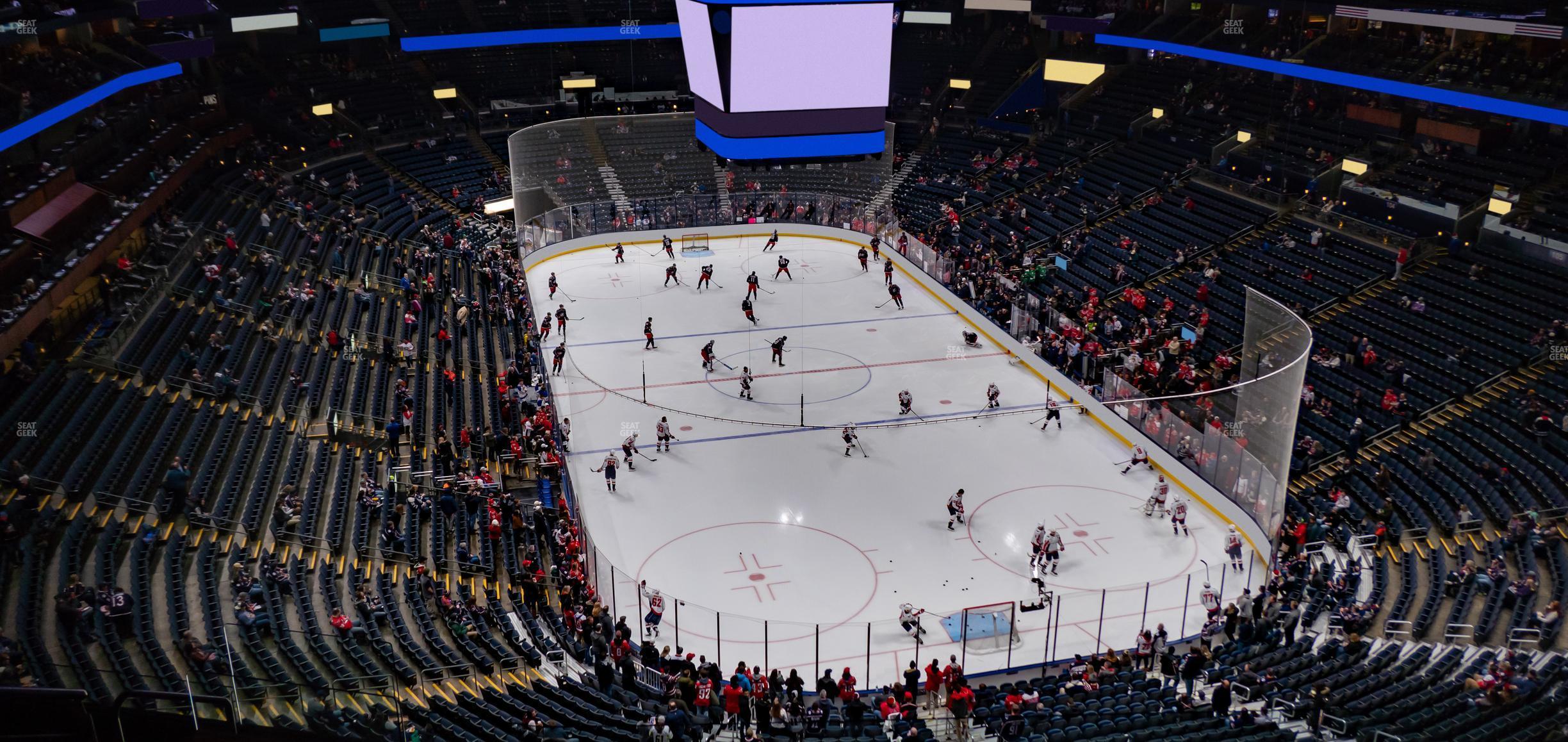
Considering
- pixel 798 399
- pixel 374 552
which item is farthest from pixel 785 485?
pixel 374 552

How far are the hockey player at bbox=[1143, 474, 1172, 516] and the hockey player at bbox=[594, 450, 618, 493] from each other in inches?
435

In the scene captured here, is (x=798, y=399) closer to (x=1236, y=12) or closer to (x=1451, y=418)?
(x=1451, y=418)

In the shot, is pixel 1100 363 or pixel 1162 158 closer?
pixel 1100 363

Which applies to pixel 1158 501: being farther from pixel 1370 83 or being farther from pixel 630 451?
pixel 1370 83

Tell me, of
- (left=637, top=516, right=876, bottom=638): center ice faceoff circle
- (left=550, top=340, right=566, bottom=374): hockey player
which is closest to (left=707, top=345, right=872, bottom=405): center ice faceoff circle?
(left=550, top=340, right=566, bottom=374): hockey player

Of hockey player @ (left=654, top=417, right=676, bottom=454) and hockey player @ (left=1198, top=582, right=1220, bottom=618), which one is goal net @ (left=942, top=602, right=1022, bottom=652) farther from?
hockey player @ (left=654, top=417, right=676, bottom=454)

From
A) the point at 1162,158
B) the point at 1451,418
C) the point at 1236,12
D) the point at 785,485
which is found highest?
the point at 1236,12

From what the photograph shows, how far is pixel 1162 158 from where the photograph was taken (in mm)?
41188

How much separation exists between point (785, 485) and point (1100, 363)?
368 inches

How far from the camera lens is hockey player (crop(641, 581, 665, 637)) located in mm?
18781

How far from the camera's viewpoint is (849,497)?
961 inches

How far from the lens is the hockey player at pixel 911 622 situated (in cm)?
1811

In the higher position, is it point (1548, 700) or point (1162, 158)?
point (1162, 158)

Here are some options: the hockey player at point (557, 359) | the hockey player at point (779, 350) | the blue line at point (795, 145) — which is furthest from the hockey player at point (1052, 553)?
the hockey player at point (557, 359)
